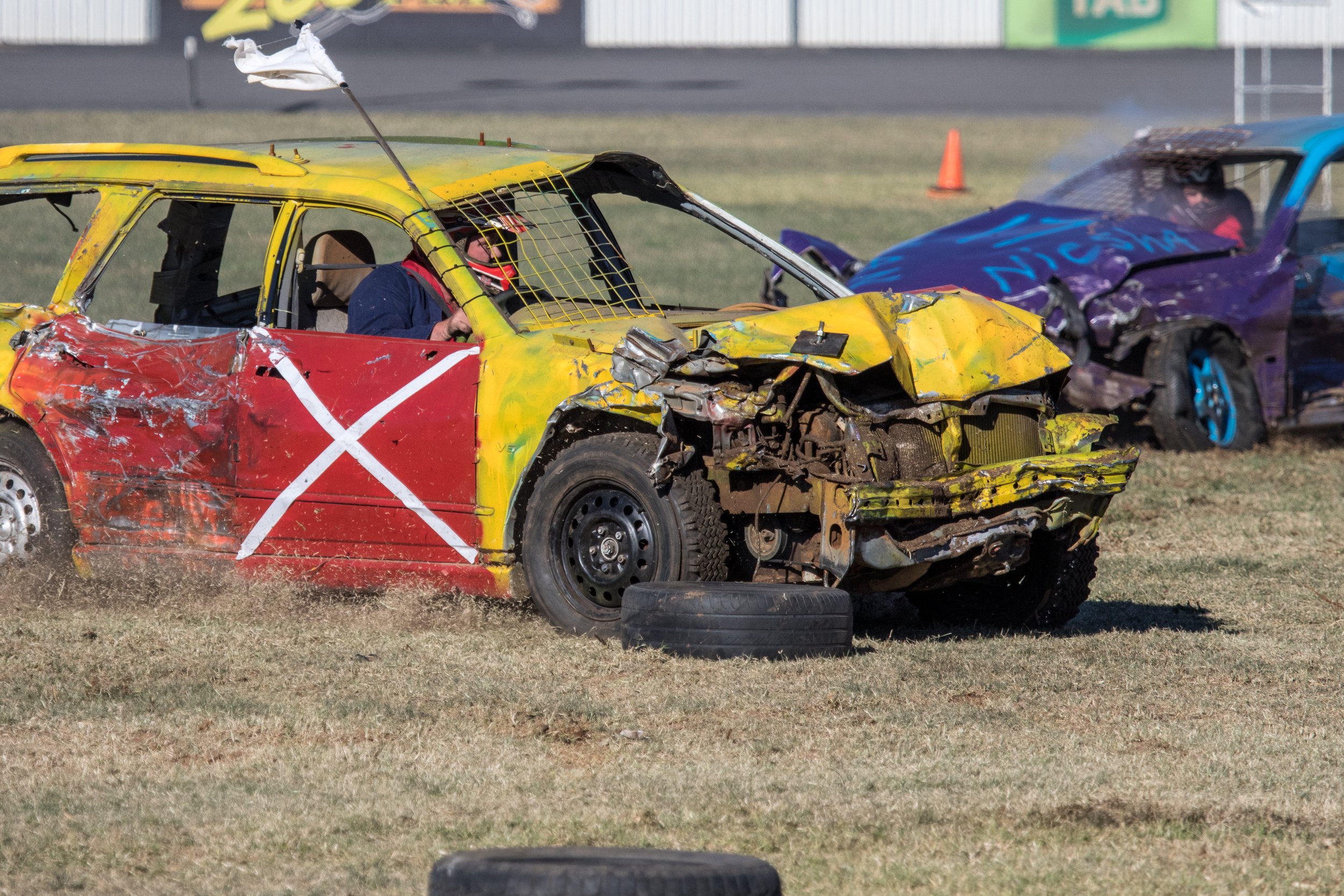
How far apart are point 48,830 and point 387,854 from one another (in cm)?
89

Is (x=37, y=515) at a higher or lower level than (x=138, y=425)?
lower

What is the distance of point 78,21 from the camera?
135ft

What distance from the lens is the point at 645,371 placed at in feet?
20.8

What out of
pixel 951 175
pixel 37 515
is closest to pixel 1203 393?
pixel 37 515

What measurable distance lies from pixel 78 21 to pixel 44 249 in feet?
110

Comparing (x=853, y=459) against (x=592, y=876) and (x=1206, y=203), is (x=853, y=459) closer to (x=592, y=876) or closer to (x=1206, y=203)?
(x=592, y=876)

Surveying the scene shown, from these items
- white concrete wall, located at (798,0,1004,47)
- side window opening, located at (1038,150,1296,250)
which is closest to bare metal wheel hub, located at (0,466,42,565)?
side window opening, located at (1038,150,1296,250)

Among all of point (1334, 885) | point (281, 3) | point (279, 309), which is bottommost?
point (1334, 885)

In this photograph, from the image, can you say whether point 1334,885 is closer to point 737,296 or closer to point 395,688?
point 395,688

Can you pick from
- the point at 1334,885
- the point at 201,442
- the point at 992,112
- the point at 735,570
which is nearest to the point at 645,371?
the point at 735,570

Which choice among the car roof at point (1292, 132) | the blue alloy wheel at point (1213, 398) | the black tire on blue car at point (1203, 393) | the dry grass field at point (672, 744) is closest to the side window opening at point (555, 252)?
the dry grass field at point (672, 744)

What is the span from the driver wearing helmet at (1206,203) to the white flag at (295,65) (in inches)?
243

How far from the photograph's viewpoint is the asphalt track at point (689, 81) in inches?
Result: 1305

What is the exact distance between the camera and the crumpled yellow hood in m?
6.26
